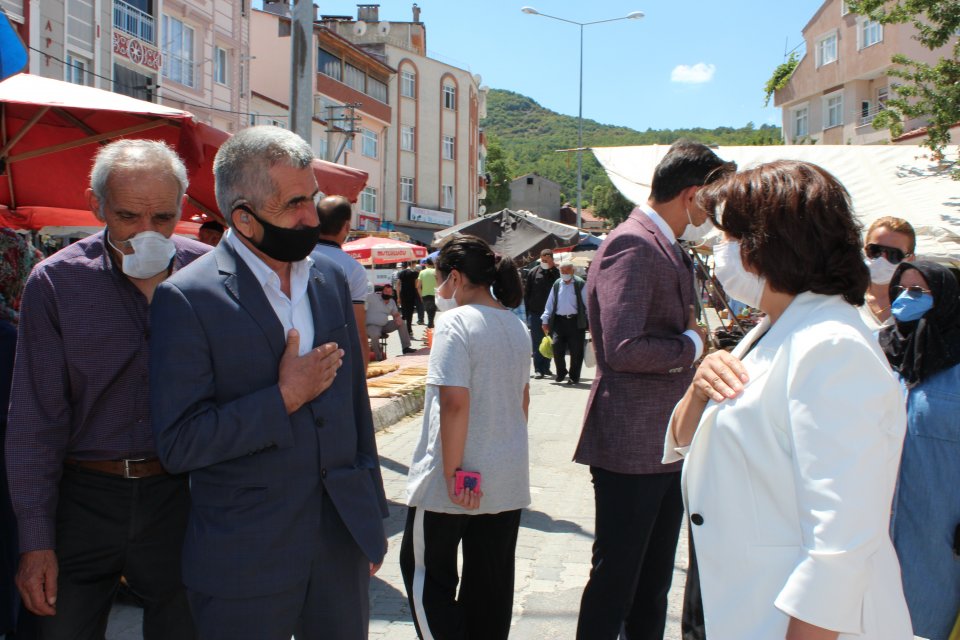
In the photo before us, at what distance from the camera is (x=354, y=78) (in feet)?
146

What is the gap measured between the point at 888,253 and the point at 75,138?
4616 mm

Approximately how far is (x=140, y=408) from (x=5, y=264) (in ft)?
2.71

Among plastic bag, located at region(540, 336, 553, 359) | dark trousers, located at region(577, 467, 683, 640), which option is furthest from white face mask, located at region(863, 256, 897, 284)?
plastic bag, located at region(540, 336, 553, 359)

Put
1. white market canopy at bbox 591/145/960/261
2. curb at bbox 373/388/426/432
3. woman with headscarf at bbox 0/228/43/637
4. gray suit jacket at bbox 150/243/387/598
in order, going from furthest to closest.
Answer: curb at bbox 373/388/426/432
white market canopy at bbox 591/145/960/261
woman with headscarf at bbox 0/228/43/637
gray suit jacket at bbox 150/243/387/598

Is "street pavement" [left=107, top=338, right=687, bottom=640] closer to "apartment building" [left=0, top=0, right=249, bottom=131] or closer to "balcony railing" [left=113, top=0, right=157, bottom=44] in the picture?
"apartment building" [left=0, top=0, right=249, bottom=131]

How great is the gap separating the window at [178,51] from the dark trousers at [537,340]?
17.9m

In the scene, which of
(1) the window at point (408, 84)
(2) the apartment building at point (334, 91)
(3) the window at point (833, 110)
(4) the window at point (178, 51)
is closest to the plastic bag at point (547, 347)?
(4) the window at point (178, 51)

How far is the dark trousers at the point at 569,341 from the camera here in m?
12.5

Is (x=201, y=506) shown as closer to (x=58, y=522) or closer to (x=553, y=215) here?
(x=58, y=522)

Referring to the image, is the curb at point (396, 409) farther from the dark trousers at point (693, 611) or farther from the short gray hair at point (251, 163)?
the short gray hair at point (251, 163)

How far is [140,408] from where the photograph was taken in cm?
253

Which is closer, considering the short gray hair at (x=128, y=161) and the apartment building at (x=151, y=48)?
the short gray hair at (x=128, y=161)

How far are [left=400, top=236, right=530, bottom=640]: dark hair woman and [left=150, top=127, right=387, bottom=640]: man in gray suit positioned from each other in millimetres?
854

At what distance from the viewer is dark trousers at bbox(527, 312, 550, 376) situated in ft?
44.9
